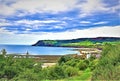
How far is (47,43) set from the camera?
162 inches

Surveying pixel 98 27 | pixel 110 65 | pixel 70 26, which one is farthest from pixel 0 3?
pixel 110 65

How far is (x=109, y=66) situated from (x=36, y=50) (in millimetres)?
1092

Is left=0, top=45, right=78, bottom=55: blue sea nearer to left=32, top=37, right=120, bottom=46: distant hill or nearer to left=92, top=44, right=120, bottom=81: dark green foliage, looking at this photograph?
left=32, top=37, right=120, bottom=46: distant hill

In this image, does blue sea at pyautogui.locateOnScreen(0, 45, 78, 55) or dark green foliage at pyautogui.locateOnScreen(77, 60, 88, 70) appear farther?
dark green foliage at pyautogui.locateOnScreen(77, 60, 88, 70)

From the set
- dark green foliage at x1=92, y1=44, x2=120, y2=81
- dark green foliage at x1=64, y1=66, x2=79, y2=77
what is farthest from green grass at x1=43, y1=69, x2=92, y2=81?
dark green foliage at x1=92, y1=44, x2=120, y2=81

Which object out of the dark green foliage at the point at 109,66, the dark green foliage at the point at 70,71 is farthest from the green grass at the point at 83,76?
the dark green foliage at the point at 109,66

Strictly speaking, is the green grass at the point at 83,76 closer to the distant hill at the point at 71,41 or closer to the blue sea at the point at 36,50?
the blue sea at the point at 36,50

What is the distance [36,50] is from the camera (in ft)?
13.3

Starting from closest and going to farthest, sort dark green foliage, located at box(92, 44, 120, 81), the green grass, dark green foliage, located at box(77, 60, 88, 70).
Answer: dark green foliage, located at box(92, 44, 120, 81), the green grass, dark green foliage, located at box(77, 60, 88, 70)

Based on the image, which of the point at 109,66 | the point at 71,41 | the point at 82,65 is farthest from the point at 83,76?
the point at 109,66

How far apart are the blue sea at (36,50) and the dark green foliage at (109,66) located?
535 millimetres

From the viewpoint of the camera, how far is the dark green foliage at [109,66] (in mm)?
3223

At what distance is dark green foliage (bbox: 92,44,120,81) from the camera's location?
3.22m

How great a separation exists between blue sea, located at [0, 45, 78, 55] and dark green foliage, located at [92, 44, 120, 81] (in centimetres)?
53
